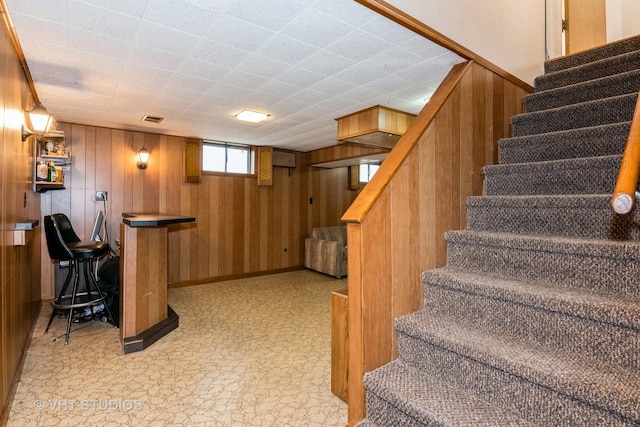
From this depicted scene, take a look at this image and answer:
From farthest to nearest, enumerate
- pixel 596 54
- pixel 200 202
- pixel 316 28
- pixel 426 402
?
pixel 200 202 < pixel 596 54 < pixel 316 28 < pixel 426 402

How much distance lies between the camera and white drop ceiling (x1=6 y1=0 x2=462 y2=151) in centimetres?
179

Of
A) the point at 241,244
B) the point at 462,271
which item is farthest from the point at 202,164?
the point at 462,271

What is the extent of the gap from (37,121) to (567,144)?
3.95 metres

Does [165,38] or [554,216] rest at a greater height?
[165,38]

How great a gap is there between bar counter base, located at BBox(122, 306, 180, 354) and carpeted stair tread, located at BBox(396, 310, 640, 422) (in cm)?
242

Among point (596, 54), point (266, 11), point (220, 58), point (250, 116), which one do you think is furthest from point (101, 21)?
point (596, 54)

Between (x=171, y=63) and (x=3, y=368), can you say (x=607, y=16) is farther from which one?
(x=3, y=368)

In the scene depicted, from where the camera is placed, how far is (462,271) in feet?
5.75

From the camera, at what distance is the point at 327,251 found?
5.83 meters

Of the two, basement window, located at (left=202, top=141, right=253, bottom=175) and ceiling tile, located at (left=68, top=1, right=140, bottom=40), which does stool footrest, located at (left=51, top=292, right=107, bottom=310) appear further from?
basement window, located at (left=202, top=141, right=253, bottom=175)

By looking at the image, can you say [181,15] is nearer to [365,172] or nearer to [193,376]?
[193,376]

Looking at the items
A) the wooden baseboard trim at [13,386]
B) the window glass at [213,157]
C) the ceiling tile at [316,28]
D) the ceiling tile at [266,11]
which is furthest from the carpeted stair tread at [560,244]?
the window glass at [213,157]

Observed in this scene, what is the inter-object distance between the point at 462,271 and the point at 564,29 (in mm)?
3590

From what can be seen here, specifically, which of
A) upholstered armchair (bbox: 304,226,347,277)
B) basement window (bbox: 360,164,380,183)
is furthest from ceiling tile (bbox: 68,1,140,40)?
basement window (bbox: 360,164,380,183)
